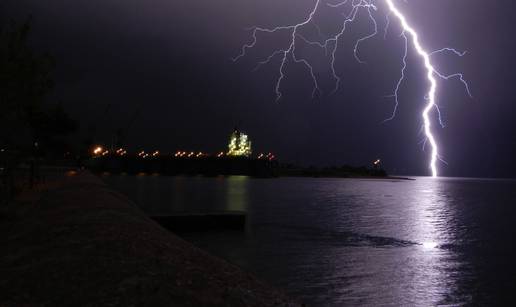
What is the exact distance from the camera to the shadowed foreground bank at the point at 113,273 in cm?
689

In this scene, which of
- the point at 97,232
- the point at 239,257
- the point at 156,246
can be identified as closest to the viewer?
the point at 156,246

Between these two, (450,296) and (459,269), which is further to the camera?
(459,269)

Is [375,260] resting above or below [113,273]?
below

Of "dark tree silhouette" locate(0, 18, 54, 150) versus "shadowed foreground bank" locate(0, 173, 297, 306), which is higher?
"dark tree silhouette" locate(0, 18, 54, 150)

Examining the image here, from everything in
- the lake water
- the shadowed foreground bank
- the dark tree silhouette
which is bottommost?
the lake water

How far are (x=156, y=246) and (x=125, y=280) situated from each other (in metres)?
2.71

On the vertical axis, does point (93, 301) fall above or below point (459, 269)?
above

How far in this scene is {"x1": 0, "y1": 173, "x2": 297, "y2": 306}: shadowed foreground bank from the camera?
6891 millimetres

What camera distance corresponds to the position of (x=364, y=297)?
436 inches

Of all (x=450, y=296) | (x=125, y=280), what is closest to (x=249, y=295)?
(x=125, y=280)

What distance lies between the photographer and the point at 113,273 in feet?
25.2

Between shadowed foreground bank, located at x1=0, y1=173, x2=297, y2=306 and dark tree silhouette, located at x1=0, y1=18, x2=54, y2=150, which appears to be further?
dark tree silhouette, located at x1=0, y1=18, x2=54, y2=150

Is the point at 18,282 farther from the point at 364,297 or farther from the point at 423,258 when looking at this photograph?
the point at 423,258

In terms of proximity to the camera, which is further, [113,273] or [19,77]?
[19,77]
